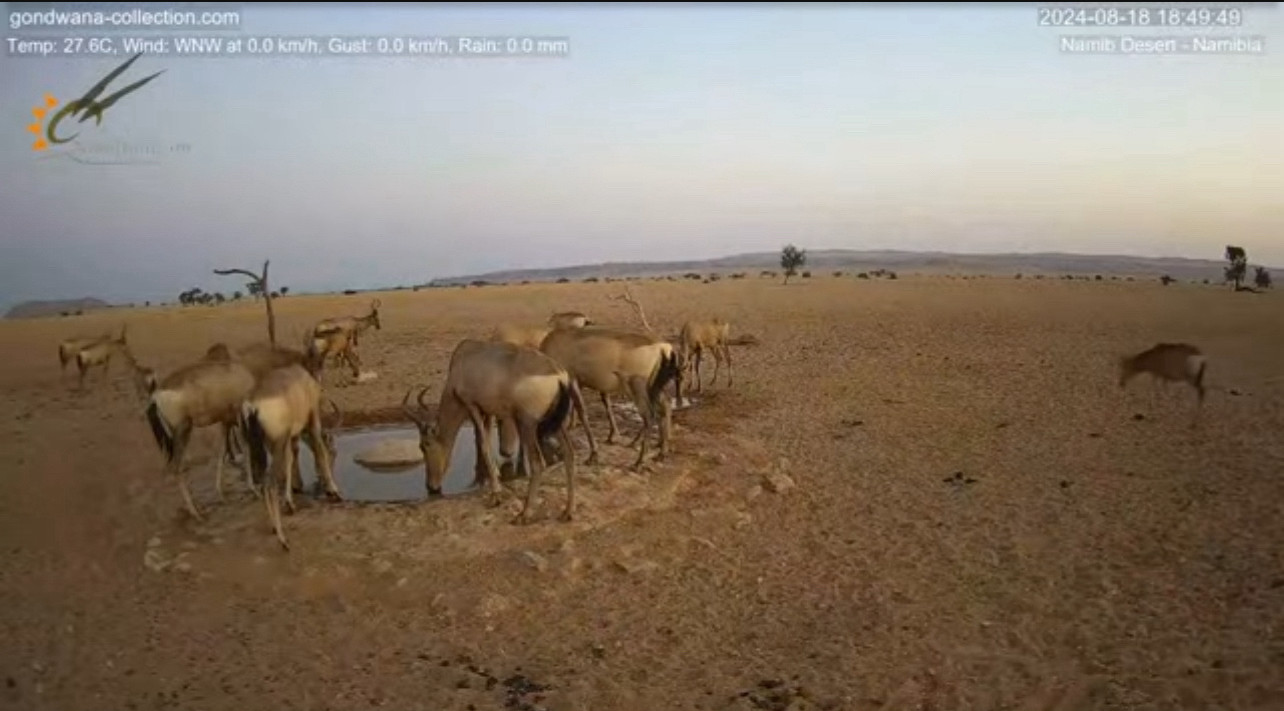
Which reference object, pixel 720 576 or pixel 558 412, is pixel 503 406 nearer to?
pixel 558 412

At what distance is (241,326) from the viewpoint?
3731 cm

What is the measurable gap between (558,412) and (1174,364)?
1199 cm

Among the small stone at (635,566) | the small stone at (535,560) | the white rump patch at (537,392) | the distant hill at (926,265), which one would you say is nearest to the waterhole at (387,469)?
the white rump patch at (537,392)

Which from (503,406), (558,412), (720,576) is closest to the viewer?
(720,576)

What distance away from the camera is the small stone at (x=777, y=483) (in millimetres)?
12367

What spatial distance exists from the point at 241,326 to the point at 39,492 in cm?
2620

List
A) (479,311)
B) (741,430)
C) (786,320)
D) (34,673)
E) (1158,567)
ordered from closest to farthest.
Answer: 1. (34,673)
2. (1158,567)
3. (741,430)
4. (786,320)
5. (479,311)

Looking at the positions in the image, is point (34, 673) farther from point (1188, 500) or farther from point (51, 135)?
point (1188, 500)

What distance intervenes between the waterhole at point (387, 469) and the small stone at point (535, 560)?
2092mm

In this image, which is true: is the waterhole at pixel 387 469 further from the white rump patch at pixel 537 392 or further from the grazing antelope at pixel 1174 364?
the grazing antelope at pixel 1174 364

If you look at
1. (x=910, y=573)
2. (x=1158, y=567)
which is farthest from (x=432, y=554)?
(x=1158, y=567)

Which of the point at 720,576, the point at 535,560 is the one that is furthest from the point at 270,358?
the point at 720,576

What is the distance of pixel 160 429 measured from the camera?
11078 millimetres

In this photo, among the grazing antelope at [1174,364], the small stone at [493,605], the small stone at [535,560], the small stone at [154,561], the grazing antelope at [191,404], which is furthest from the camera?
the grazing antelope at [1174,364]
